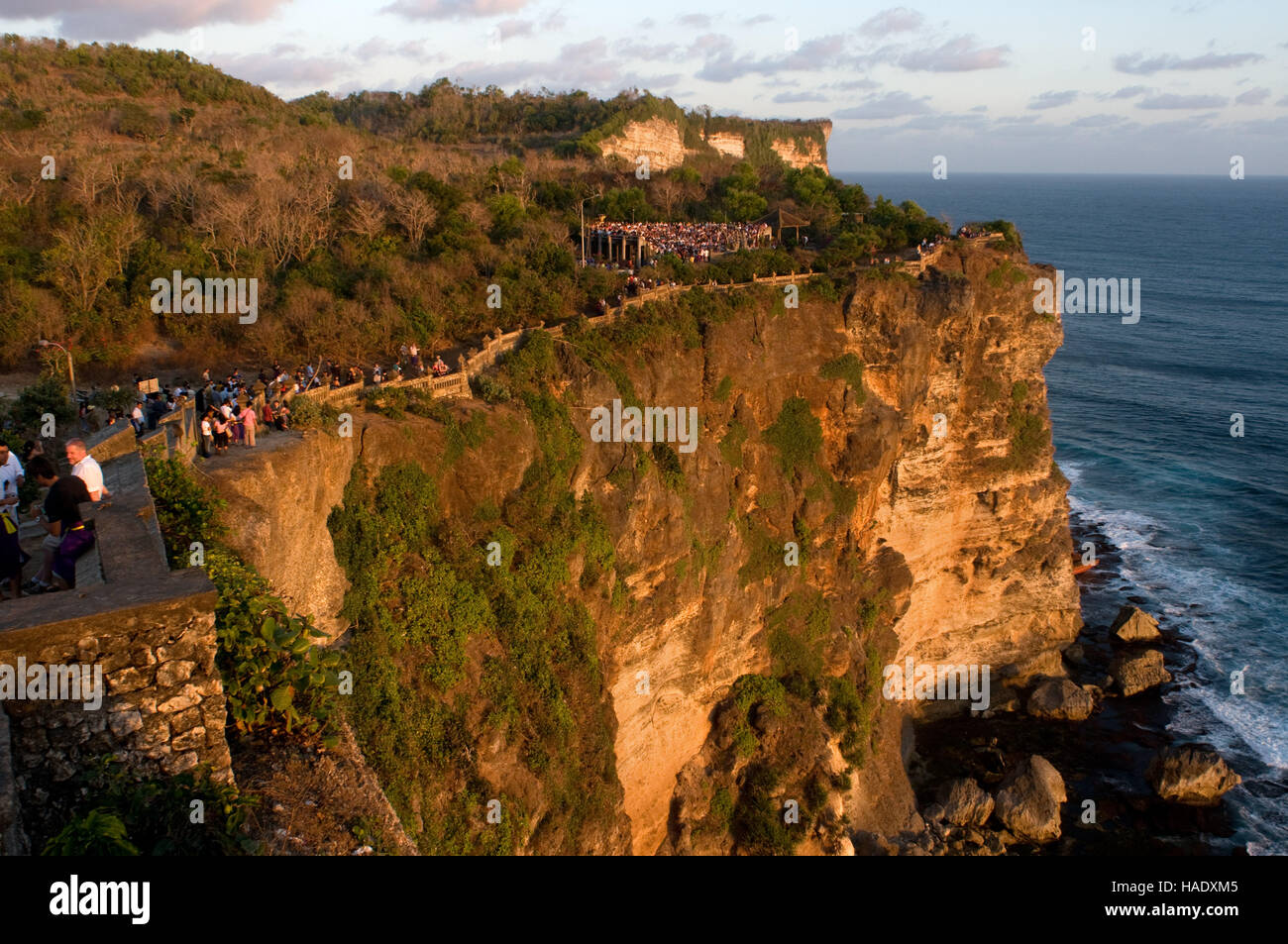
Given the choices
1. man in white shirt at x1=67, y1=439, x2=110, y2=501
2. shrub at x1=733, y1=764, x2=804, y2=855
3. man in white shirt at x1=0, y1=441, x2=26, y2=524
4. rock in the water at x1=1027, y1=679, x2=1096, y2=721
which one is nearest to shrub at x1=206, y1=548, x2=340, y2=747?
man in white shirt at x1=67, y1=439, x2=110, y2=501

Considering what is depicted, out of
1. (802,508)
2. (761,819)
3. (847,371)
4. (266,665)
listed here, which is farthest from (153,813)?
(847,371)

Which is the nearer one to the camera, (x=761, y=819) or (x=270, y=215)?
(x=761, y=819)

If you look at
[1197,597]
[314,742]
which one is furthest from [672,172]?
[314,742]

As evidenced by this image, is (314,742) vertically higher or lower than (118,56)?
lower

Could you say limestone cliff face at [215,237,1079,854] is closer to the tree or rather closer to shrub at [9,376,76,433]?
shrub at [9,376,76,433]

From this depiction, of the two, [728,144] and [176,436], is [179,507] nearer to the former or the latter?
[176,436]

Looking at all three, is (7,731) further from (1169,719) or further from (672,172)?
(672,172)
